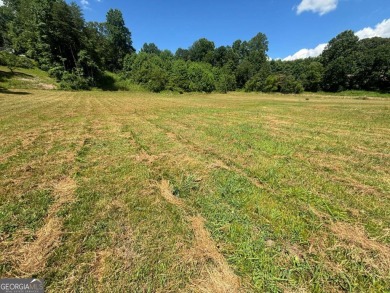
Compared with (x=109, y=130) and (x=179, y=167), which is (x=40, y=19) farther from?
(x=179, y=167)

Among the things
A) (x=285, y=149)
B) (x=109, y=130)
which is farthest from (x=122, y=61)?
(x=285, y=149)

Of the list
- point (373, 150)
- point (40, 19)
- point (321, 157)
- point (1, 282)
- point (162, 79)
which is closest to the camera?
point (1, 282)

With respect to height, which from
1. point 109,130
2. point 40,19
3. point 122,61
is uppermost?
point 40,19

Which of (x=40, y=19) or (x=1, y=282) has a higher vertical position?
(x=40, y=19)

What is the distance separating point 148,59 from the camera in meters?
57.1

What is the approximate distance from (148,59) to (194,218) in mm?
61941

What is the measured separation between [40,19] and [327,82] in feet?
257

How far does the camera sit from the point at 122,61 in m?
64.3

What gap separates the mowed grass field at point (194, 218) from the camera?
2139mm

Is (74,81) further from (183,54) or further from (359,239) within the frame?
(183,54)

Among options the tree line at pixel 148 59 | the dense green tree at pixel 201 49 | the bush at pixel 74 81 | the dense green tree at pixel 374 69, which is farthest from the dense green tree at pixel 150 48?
the dense green tree at pixel 374 69

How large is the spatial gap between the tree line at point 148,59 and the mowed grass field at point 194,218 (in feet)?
117

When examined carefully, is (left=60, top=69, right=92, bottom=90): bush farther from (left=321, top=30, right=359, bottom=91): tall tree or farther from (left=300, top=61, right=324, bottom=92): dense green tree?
(left=321, top=30, right=359, bottom=91): tall tree

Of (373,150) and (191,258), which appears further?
(373,150)
